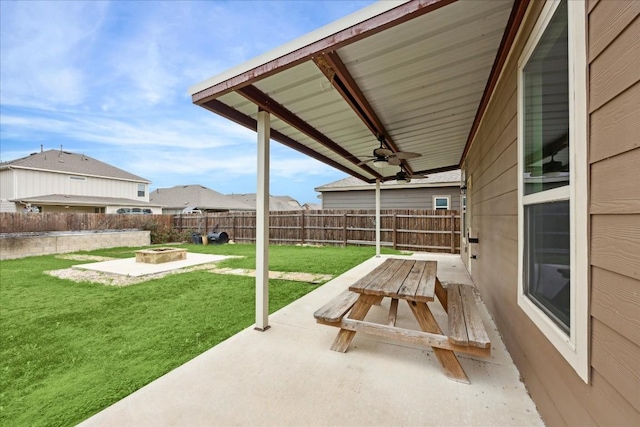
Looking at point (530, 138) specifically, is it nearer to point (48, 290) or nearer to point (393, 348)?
point (393, 348)

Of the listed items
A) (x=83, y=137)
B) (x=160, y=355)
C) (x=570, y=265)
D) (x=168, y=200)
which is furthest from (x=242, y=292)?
(x=83, y=137)

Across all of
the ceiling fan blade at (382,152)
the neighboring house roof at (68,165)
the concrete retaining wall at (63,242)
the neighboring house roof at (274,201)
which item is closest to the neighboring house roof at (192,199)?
the neighboring house roof at (274,201)

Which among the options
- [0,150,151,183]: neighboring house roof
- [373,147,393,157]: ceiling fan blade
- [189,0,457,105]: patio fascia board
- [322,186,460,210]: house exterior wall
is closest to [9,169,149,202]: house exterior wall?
[0,150,151,183]: neighboring house roof

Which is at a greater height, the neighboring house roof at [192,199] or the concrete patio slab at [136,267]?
the neighboring house roof at [192,199]

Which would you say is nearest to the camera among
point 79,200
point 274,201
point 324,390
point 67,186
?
point 324,390

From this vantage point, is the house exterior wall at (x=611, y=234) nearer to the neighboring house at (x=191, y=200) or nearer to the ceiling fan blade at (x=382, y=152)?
the ceiling fan blade at (x=382, y=152)

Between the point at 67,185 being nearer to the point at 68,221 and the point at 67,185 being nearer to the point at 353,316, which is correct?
the point at 68,221

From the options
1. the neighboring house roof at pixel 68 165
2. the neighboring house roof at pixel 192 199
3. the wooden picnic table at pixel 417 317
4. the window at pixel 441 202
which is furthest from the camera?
the neighboring house roof at pixel 192 199

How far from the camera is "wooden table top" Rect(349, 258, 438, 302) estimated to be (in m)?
2.31

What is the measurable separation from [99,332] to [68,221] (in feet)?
35.5

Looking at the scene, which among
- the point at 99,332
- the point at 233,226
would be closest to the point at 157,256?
the point at 99,332

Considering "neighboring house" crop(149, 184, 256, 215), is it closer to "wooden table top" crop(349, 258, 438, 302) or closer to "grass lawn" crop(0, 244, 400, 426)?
"grass lawn" crop(0, 244, 400, 426)

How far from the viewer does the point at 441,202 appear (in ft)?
39.5

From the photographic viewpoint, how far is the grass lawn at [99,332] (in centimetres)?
193
